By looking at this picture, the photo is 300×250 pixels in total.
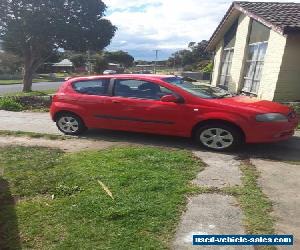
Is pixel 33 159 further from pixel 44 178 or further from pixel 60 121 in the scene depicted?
pixel 60 121

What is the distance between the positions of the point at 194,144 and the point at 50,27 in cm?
1817

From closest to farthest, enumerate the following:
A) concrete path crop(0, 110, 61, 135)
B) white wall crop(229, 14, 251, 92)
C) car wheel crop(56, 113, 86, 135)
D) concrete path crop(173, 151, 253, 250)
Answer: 1. concrete path crop(173, 151, 253, 250)
2. car wheel crop(56, 113, 86, 135)
3. concrete path crop(0, 110, 61, 135)
4. white wall crop(229, 14, 251, 92)

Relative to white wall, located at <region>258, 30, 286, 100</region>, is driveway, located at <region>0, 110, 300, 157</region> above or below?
below

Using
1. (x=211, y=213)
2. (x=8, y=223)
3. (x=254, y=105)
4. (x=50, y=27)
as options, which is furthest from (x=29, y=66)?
(x=211, y=213)

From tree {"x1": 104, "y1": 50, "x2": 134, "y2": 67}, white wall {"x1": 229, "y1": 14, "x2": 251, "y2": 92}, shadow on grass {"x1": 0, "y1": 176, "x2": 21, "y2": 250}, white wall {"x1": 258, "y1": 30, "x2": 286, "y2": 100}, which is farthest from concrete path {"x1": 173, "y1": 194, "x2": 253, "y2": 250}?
tree {"x1": 104, "y1": 50, "x2": 134, "y2": 67}

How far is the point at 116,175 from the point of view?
18.0ft

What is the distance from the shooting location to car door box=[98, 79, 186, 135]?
740cm

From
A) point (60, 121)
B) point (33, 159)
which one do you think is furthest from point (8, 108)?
point (33, 159)

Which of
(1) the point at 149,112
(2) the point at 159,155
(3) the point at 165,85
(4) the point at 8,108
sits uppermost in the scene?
(3) the point at 165,85

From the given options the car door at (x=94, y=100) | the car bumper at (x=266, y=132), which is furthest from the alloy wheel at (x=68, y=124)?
the car bumper at (x=266, y=132)

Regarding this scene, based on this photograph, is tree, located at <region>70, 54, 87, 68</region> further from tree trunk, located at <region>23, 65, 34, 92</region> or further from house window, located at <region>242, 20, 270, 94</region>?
house window, located at <region>242, 20, 270, 94</region>

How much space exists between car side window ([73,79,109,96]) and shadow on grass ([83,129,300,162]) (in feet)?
3.30

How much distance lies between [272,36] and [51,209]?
10842 millimetres

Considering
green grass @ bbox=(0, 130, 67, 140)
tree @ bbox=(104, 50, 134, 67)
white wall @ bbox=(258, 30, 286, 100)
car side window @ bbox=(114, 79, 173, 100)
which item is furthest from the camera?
tree @ bbox=(104, 50, 134, 67)
